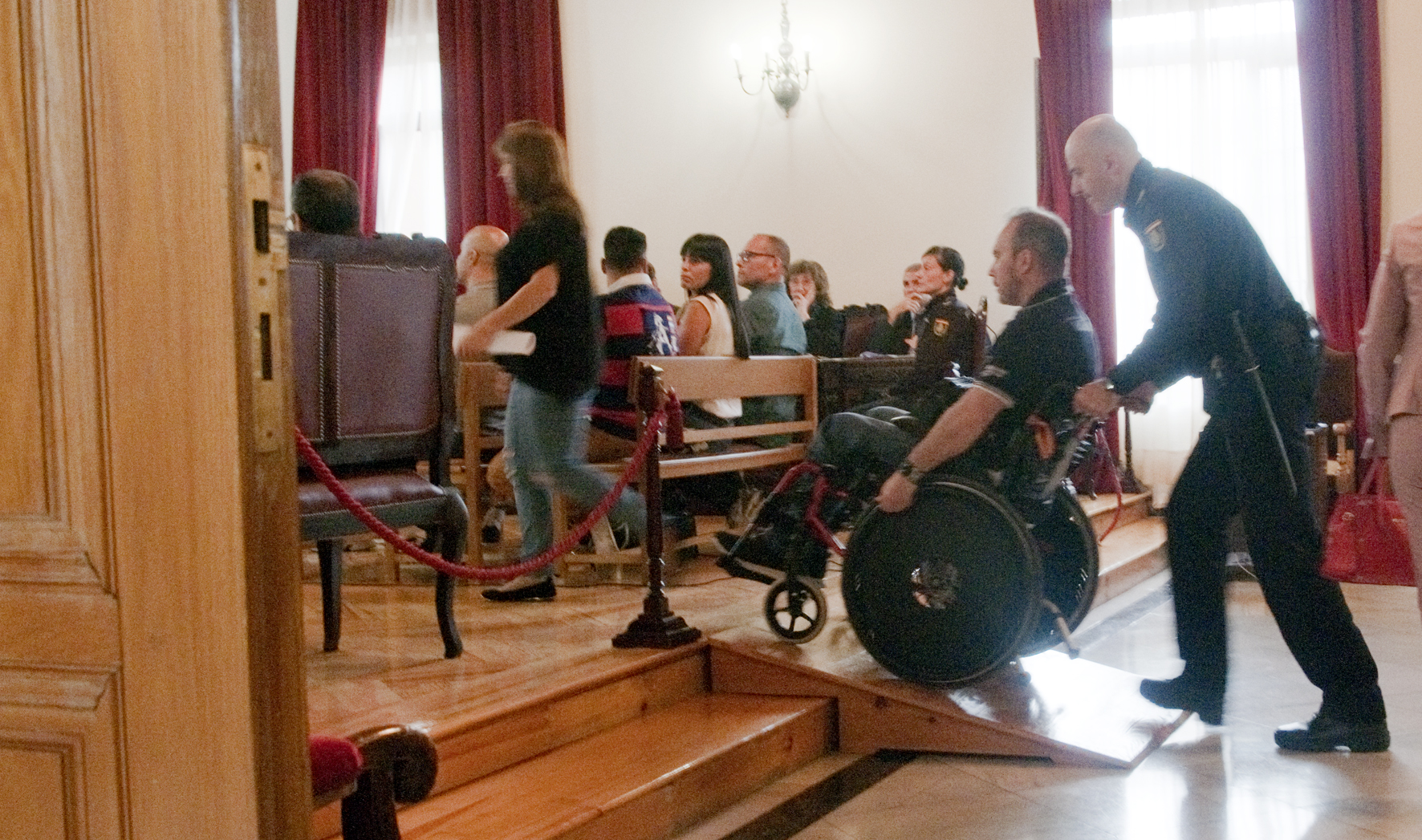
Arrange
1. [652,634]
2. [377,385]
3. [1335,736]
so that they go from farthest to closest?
[652,634], [1335,736], [377,385]

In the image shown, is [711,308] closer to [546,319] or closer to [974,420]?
[546,319]

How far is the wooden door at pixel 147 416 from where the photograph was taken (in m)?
0.98

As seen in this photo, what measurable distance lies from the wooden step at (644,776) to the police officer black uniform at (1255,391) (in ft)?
3.63

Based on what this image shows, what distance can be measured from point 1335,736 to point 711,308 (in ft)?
8.27

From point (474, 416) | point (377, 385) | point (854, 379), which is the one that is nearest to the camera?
point (377, 385)

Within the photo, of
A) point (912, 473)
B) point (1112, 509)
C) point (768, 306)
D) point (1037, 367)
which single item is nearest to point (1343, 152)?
point (1112, 509)

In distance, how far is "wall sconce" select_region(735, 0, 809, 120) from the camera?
7836mm

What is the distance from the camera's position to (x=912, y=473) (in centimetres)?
308

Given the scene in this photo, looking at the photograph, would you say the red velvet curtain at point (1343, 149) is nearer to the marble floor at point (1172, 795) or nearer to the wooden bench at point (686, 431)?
the wooden bench at point (686, 431)

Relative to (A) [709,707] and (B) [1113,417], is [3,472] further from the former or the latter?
(B) [1113,417]

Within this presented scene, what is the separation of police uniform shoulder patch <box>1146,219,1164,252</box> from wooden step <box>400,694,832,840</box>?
135 centimetres

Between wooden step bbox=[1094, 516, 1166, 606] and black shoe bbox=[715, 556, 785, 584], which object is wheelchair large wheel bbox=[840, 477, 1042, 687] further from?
wooden step bbox=[1094, 516, 1166, 606]

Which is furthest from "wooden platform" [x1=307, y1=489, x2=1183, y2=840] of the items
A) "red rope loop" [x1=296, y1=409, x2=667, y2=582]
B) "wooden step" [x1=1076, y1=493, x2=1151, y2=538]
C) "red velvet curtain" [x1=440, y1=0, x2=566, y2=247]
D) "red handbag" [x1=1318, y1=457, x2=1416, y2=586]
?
"red velvet curtain" [x1=440, y1=0, x2=566, y2=247]

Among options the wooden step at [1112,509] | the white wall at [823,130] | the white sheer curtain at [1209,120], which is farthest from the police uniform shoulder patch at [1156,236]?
the white wall at [823,130]
